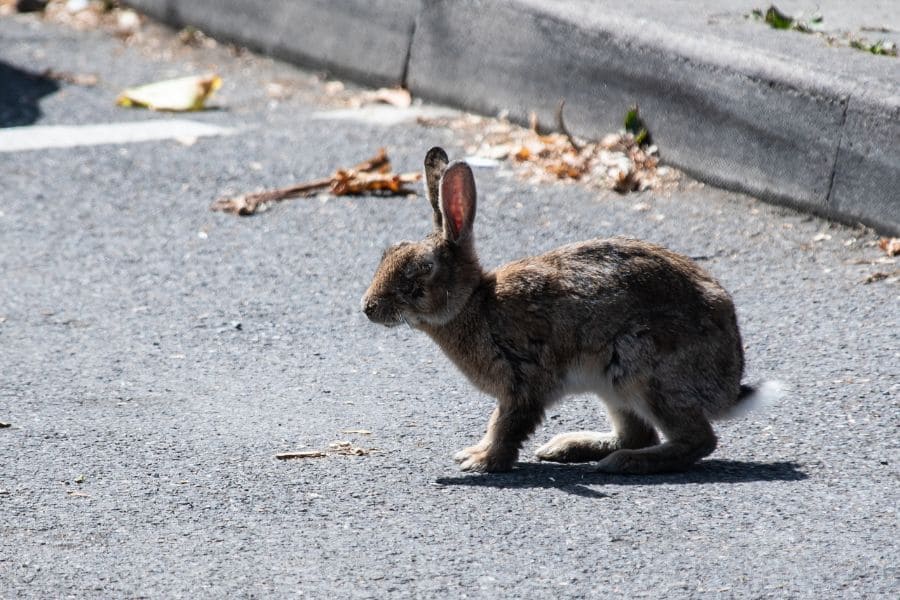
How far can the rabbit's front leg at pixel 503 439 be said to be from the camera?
4770 millimetres

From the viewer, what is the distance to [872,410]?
5105mm

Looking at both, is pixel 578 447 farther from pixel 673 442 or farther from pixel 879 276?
pixel 879 276

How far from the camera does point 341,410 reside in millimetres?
5414

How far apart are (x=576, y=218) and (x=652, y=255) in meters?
2.57

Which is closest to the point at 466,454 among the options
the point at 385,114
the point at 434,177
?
the point at 434,177

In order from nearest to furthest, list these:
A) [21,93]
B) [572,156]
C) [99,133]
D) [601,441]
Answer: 1. [601,441]
2. [572,156]
3. [99,133]
4. [21,93]

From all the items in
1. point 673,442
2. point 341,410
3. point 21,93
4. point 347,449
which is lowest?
point 21,93

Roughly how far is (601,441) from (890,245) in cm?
236

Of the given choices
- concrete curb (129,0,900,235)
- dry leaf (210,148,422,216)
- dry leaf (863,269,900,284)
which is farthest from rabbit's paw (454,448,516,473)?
dry leaf (210,148,422,216)

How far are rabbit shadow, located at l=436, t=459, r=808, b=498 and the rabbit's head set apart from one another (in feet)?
2.08

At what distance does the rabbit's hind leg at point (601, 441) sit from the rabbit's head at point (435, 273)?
59 cm

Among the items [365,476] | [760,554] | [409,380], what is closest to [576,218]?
[409,380]

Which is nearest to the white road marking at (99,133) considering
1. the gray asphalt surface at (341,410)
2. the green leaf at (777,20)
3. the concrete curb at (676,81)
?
the gray asphalt surface at (341,410)

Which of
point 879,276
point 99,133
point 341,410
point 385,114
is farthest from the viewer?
point 385,114
